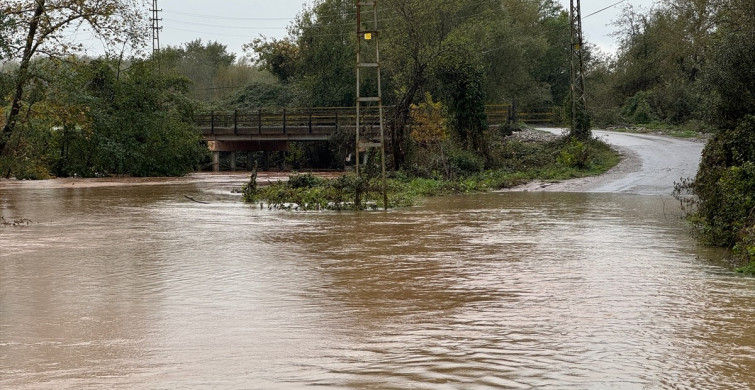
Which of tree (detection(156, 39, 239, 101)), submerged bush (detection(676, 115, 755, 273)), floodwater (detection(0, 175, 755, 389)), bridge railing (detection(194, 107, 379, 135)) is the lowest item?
floodwater (detection(0, 175, 755, 389))

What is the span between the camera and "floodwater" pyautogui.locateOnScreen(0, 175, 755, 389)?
713 centimetres

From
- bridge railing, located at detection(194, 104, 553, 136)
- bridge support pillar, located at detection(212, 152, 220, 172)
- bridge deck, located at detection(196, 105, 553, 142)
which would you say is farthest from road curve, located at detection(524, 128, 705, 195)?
bridge support pillar, located at detection(212, 152, 220, 172)

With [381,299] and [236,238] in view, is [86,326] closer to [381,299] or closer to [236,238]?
[381,299]

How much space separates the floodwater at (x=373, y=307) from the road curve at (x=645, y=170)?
10271 millimetres

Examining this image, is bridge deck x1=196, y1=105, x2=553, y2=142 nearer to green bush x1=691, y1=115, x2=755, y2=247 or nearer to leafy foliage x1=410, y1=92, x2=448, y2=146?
leafy foliage x1=410, y1=92, x2=448, y2=146

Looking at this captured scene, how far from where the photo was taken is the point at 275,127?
5356cm

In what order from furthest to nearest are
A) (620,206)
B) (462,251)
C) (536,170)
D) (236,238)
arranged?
(536,170) < (620,206) < (236,238) < (462,251)

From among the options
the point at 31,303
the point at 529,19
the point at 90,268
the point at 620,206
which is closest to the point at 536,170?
the point at 620,206

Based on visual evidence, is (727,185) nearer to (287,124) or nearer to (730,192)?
(730,192)

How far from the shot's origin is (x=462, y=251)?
48.5 ft

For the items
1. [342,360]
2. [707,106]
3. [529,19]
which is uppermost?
[529,19]

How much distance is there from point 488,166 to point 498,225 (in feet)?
57.8

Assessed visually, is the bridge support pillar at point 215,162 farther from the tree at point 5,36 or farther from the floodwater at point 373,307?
the floodwater at point 373,307

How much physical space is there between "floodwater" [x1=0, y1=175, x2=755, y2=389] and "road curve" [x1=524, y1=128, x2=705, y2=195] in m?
10.3
